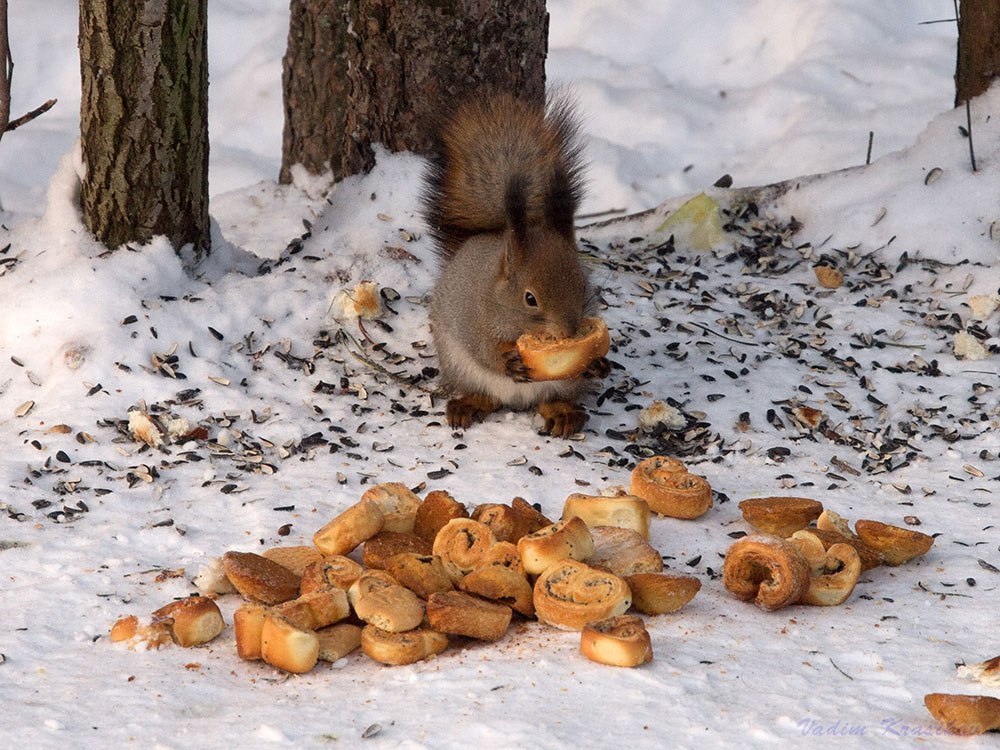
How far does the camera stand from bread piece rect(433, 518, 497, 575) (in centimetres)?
225

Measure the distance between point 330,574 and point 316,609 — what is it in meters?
0.13

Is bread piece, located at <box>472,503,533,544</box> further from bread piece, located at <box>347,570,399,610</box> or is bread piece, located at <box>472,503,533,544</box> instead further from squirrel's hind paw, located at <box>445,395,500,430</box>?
squirrel's hind paw, located at <box>445,395,500,430</box>

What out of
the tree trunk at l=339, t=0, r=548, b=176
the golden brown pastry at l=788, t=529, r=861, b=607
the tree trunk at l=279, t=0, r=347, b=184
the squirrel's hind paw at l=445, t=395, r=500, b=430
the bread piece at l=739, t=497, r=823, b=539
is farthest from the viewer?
the tree trunk at l=279, t=0, r=347, b=184

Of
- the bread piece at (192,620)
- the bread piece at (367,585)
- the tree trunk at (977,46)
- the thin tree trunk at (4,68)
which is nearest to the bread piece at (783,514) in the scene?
the bread piece at (367,585)

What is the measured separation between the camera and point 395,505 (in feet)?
8.05

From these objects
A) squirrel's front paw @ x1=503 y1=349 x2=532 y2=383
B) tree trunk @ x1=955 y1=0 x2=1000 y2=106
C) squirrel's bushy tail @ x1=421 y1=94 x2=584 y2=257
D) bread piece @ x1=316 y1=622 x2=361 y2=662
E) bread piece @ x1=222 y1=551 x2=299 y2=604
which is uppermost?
tree trunk @ x1=955 y1=0 x2=1000 y2=106

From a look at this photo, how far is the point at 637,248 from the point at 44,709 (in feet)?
8.72

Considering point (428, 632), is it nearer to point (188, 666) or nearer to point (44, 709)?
point (188, 666)

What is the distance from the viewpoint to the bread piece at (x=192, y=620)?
2.10 m

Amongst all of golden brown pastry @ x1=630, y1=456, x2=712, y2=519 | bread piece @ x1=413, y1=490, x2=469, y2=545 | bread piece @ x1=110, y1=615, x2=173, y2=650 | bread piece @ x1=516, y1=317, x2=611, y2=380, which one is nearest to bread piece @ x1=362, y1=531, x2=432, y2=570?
bread piece @ x1=413, y1=490, x2=469, y2=545

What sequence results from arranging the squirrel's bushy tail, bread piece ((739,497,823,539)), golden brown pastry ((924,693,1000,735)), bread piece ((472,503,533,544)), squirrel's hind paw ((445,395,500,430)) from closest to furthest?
golden brown pastry ((924,693,1000,735))
bread piece ((472,503,533,544))
bread piece ((739,497,823,539))
the squirrel's bushy tail
squirrel's hind paw ((445,395,500,430))

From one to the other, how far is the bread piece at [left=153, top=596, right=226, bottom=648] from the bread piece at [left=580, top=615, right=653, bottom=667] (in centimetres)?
60

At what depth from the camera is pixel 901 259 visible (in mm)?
3877

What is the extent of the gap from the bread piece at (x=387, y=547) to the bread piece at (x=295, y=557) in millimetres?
87
